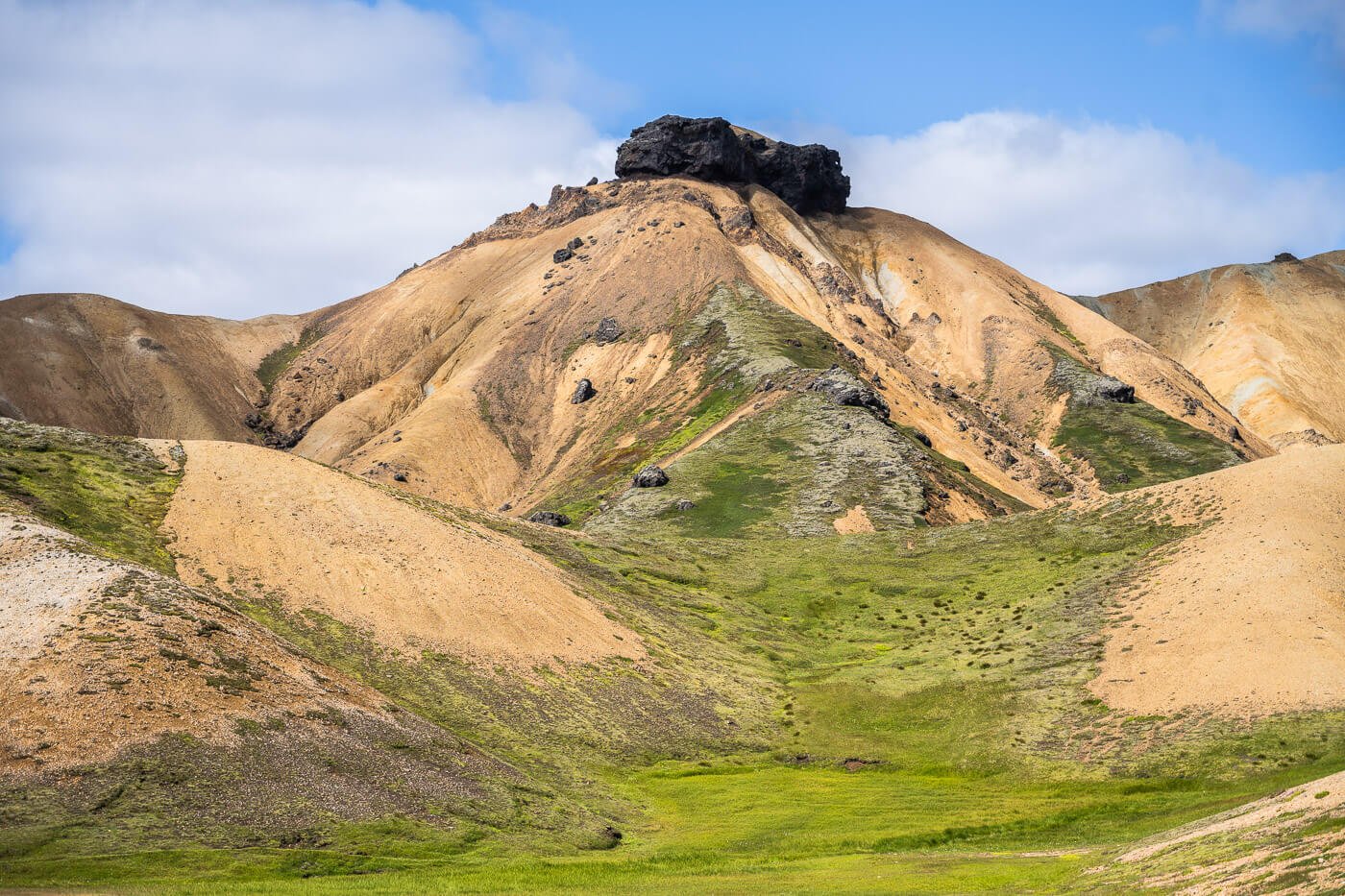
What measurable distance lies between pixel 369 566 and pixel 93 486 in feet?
75.5

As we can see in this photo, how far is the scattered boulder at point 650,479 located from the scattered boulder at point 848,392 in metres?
28.3

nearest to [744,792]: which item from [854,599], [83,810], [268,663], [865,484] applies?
[268,663]

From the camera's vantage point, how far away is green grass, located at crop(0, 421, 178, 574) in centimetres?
7812

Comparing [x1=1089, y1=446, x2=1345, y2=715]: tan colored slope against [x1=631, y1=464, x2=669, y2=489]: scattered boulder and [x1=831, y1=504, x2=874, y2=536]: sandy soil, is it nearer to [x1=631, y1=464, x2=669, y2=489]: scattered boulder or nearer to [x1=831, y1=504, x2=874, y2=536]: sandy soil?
[x1=831, y1=504, x2=874, y2=536]: sandy soil

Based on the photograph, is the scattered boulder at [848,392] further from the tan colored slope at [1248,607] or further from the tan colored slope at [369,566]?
the tan colored slope at [369,566]

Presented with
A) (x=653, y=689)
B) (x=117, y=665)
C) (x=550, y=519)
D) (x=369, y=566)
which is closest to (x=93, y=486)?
(x=369, y=566)

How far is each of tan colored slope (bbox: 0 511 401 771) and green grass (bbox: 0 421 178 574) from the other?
7.91 meters

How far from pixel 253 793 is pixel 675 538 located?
82755 millimetres

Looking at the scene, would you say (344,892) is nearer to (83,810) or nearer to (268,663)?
(83,810)

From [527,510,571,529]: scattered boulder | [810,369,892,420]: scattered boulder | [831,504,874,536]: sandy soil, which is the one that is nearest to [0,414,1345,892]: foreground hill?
[831,504,874,536]: sandy soil

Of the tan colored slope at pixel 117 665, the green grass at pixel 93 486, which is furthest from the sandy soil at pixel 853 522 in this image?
the tan colored slope at pixel 117 665

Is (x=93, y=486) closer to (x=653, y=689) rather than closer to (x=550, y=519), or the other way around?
(x=653, y=689)

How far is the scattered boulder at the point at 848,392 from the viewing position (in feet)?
533

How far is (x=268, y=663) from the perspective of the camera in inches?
2443
